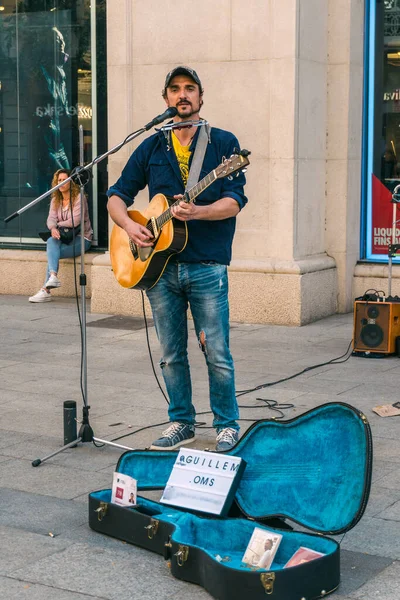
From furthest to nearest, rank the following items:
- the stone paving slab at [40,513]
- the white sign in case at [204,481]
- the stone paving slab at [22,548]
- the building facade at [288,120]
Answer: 1. the building facade at [288,120]
2. the stone paving slab at [40,513]
3. the white sign in case at [204,481]
4. the stone paving slab at [22,548]

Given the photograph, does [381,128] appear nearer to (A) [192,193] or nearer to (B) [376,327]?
(B) [376,327]

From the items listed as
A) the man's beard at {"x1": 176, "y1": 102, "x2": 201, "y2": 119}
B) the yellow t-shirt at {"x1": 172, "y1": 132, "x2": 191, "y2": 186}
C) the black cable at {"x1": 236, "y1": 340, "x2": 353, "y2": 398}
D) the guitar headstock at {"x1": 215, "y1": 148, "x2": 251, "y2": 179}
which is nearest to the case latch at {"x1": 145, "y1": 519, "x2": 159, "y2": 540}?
the guitar headstock at {"x1": 215, "y1": 148, "x2": 251, "y2": 179}

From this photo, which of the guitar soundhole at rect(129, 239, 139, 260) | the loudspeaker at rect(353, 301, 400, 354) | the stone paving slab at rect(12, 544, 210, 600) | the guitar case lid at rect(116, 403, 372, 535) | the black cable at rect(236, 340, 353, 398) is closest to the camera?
the stone paving slab at rect(12, 544, 210, 600)

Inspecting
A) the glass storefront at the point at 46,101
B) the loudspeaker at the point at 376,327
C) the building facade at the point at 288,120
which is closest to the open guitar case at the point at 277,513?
the loudspeaker at the point at 376,327

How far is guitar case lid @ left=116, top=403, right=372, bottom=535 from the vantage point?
13.2 feet

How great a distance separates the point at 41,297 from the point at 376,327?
174 inches

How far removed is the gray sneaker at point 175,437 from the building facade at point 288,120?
4216mm

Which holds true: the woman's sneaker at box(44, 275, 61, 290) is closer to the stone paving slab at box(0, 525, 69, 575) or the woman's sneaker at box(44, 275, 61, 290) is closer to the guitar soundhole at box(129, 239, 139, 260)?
the guitar soundhole at box(129, 239, 139, 260)

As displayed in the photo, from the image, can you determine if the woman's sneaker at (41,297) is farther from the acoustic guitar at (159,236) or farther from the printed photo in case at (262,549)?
the printed photo in case at (262,549)

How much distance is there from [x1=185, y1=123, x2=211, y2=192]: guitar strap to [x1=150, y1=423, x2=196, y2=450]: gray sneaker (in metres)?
1.37

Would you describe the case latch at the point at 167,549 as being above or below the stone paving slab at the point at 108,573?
above

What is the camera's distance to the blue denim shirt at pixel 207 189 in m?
5.50

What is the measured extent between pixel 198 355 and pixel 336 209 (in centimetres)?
270

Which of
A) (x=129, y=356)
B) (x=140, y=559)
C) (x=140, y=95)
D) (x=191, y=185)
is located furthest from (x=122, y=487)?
(x=140, y=95)
